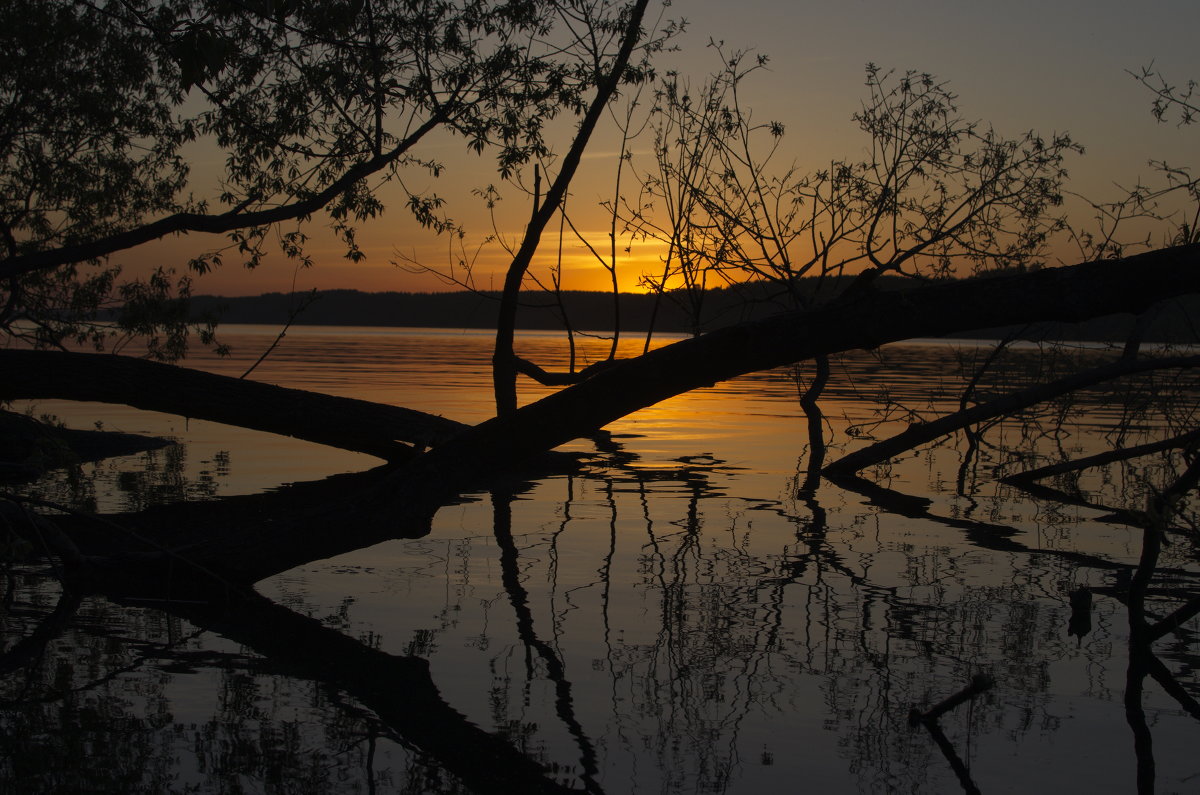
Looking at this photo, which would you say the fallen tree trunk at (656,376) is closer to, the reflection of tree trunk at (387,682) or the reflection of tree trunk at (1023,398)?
the reflection of tree trunk at (387,682)

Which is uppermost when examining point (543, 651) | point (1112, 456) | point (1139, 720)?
point (1112, 456)

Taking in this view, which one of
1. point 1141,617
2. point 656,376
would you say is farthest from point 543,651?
point 1141,617

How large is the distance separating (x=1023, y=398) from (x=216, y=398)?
26.5 ft

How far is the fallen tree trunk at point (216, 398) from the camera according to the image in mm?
10711

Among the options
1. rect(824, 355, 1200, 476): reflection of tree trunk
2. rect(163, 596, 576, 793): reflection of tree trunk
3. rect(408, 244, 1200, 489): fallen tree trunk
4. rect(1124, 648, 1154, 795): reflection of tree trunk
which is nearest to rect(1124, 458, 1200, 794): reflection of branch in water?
rect(1124, 648, 1154, 795): reflection of tree trunk

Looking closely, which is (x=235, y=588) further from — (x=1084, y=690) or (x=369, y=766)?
(x=1084, y=690)

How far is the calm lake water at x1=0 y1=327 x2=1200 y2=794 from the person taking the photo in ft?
14.9

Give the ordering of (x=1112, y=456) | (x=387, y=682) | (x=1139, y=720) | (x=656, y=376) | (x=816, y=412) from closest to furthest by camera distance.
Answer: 1. (x=1139, y=720)
2. (x=387, y=682)
3. (x=656, y=376)
4. (x=1112, y=456)
5. (x=816, y=412)

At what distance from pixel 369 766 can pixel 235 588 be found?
9.52 ft

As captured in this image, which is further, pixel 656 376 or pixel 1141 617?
pixel 656 376

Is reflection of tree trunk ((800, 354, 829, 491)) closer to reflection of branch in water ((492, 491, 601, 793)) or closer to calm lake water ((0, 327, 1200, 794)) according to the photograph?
calm lake water ((0, 327, 1200, 794))

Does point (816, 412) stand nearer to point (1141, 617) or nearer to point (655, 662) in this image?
point (1141, 617)

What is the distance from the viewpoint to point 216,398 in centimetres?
1151

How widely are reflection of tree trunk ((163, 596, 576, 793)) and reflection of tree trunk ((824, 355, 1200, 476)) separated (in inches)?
204
